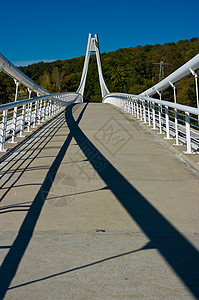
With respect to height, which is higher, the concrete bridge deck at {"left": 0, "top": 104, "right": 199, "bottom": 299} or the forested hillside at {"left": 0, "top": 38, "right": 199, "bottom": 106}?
the forested hillside at {"left": 0, "top": 38, "right": 199, "bottom": 106}

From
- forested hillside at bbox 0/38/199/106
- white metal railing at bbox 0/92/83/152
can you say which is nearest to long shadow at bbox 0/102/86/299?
white metal railing at bbox 0/92/83/152

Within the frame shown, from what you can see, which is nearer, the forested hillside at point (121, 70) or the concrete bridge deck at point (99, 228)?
the concrete bridge deck at point (99, 228)

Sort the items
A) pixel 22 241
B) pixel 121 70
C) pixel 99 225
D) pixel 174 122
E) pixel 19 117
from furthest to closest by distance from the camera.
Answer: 1. pixel 121 70
2. pixel 174 122
3. pixel 19 117
4. pixel 99 225
5. pixel 22 241

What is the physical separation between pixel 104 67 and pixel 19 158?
93967mm

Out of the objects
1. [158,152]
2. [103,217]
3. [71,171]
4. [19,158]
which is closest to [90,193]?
[103,217]

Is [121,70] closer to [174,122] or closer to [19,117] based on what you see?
[174,122]

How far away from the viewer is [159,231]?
9.41 ft

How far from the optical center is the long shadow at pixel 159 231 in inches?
87.9

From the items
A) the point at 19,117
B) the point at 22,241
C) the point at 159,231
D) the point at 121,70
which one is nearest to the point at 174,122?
the point at 19,117

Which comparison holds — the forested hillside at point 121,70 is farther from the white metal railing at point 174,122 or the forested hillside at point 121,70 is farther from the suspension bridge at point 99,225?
the suspension bridge at point 99,225

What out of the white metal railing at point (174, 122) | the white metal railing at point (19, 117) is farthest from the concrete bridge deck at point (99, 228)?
the white metal railing at point (19, 117)

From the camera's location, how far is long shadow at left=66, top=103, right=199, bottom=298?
7.32 ft

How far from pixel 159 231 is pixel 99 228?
545 millimetres

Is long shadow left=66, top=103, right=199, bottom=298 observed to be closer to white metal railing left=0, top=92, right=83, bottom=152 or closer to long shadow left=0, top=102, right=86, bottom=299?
long shadow left=0, top=102, right=86, bottom=299
